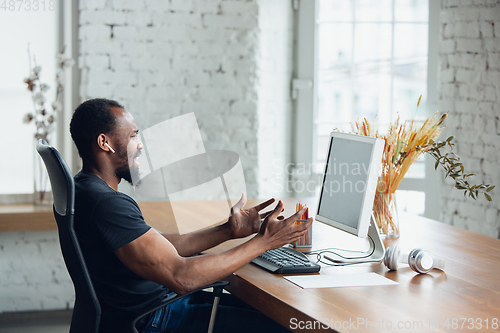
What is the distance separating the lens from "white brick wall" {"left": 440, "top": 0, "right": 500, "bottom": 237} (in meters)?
2.98

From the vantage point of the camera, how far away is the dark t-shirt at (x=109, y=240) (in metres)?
1.29

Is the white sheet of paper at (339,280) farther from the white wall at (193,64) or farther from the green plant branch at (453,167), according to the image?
the white wall at (193,64)

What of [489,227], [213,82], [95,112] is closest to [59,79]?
[213,82]

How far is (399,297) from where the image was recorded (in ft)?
4.10

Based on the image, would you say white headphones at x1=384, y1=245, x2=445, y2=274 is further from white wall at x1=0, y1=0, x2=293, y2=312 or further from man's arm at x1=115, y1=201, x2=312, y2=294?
white wall at x1=0, y1=0, x2=293, y2=312

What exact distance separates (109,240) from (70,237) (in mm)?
106

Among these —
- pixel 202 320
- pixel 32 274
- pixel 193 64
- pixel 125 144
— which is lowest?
pixel 32 274

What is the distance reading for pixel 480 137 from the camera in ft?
9.93

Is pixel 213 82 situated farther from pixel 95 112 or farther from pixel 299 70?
pixel 95 112

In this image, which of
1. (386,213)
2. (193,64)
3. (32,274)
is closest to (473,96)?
(386,213)

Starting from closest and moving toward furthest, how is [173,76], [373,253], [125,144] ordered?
[125,144], [373,253], [173,76]

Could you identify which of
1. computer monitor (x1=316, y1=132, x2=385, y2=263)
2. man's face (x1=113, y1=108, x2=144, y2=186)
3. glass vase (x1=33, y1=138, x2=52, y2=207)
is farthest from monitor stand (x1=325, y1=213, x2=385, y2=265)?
glass vase (x1=33, y1=138, x2=52, y2=207)

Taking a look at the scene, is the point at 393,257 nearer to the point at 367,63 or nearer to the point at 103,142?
the point at 103,142

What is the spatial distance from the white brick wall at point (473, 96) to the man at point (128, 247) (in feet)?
6.79
